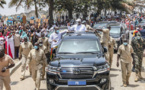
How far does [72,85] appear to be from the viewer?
21.9 feet

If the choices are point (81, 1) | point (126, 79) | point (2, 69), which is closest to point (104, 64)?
point (126, 79)

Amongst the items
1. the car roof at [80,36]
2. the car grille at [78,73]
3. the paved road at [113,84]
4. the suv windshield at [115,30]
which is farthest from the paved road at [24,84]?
the suv windshield at [115,30]

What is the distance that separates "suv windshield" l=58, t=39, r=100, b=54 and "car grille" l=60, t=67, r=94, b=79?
1353 mm

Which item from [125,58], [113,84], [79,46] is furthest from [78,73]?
[113,84]

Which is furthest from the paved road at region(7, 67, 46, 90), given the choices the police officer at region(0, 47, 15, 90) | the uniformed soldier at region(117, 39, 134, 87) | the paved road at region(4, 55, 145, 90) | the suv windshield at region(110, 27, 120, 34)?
the suv windshield at region(110, 27, 120, 34)

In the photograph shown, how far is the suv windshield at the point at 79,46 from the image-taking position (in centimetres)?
812

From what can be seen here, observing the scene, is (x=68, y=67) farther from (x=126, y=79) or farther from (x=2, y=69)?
(x=126, y=79)

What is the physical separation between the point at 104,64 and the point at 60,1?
21.1 m

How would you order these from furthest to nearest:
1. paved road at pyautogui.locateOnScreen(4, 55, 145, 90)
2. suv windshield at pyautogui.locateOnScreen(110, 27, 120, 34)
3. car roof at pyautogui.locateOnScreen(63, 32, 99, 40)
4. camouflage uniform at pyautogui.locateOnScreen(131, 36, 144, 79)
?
suv windshield at pyautogui.locateOnScreen(110, 27, 120, 34) → camouflage uniform at pyautogui.locateOnScreen(131, 36, 144, 79) → car roof at pyautogui.locateOnScreen(63, 32, 99, 40) → paved road at pyautogui.locateOnScreen(4, 55, 145, 90)

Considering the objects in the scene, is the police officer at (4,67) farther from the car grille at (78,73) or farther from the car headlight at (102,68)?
the car headlight at (102,68)

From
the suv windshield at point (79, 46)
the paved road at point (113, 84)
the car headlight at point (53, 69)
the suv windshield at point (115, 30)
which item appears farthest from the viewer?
the suv windshield at point (115, 30)

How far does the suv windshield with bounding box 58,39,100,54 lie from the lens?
812 centimetres

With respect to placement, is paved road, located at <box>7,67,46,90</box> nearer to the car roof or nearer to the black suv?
the car roof

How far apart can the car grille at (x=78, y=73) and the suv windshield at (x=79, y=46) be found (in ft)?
4.44
